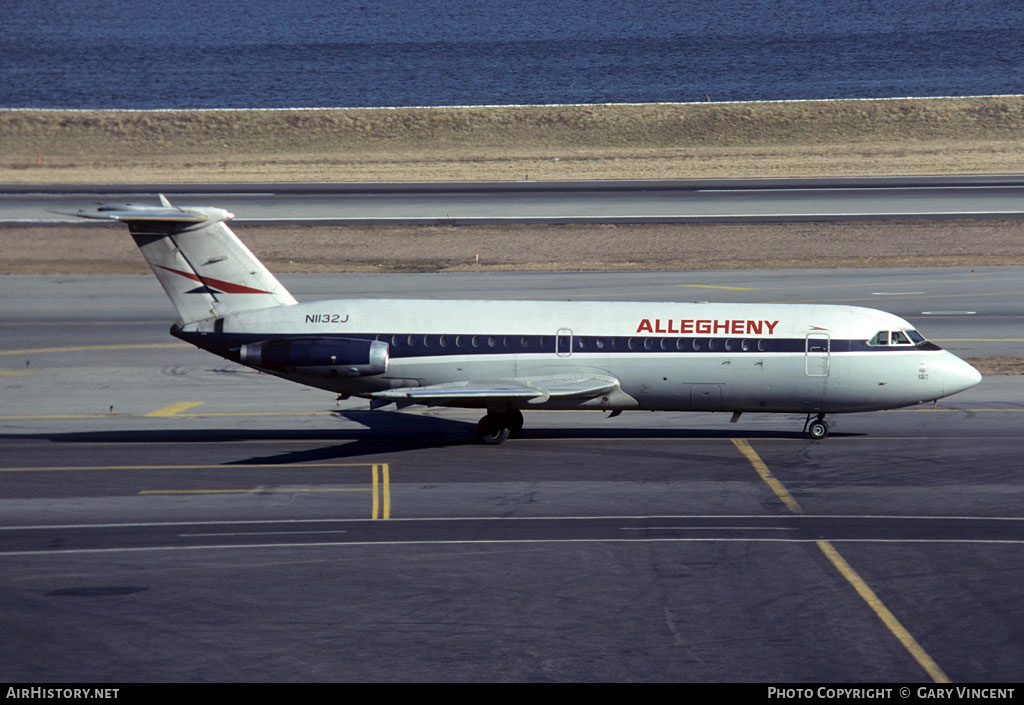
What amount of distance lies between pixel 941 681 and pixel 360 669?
336 inches

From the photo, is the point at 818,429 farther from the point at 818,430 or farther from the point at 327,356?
the point at 327,356

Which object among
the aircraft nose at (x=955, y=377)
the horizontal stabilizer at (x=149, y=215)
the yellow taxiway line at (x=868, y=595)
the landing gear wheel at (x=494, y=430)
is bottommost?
the yellow taxiway line at (x=868, y=595)

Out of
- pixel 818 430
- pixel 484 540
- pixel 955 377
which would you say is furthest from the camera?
pixel 818 430

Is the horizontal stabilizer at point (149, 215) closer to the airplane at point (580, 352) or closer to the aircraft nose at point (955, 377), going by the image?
the airplane at point (580, 352)

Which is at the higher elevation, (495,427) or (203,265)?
(203,265)

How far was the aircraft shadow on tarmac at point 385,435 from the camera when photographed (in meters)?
33.1

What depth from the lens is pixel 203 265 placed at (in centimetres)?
3328

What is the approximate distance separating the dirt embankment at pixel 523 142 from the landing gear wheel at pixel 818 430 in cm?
4884

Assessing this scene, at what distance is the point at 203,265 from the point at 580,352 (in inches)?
423

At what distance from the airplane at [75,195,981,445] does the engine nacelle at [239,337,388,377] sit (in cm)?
4

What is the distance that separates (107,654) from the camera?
18.5 meters

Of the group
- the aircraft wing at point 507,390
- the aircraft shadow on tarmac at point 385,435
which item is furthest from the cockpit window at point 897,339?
the aircraft wing at point 507,390

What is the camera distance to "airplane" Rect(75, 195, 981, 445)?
31.8 metres

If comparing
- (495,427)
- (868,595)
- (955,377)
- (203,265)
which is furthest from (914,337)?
(203,265)
